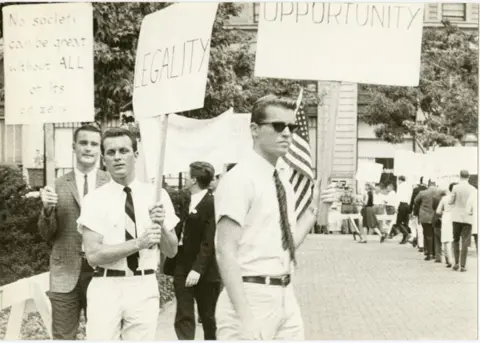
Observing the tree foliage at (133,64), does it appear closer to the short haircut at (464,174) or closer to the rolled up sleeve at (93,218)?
the short haircut at (464,174)

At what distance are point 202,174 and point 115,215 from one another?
7.95 feet

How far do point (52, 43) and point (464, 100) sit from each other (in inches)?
597

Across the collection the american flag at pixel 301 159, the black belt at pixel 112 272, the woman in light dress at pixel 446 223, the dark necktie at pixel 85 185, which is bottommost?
the woman in light dress at pixel 446 223

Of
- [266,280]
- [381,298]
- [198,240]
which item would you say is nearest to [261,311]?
[266,280]

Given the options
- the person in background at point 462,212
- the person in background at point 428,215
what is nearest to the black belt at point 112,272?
the person in background at point 462,212

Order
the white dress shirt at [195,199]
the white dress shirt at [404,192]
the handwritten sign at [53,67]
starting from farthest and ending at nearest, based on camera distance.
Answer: the white dress shirt at [404,192]
the white dress shirt at [195,199]
the handwritten sign at [53,67]

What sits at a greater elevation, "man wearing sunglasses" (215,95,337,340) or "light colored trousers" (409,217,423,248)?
"man wearing sunglasses" (215,95,337,340)

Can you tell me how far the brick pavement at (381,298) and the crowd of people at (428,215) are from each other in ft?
1.28

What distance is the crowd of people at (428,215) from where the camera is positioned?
1577cm

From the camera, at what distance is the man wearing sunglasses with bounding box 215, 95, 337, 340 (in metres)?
4.42

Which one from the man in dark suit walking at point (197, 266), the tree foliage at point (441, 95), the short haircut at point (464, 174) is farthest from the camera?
the tree foliage at point (441, 95)

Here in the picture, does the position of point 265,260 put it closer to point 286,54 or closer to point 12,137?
point 286,54

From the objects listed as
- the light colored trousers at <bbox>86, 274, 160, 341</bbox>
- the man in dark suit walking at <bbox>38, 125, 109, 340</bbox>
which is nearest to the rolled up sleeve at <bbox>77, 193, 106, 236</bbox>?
the light colored trousers at <bbox>86, 274, 160, 341</bbox>

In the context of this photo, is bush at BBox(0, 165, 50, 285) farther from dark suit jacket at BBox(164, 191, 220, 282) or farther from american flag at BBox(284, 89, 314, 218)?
american flag at BBox(284, 89, 314, 218)
